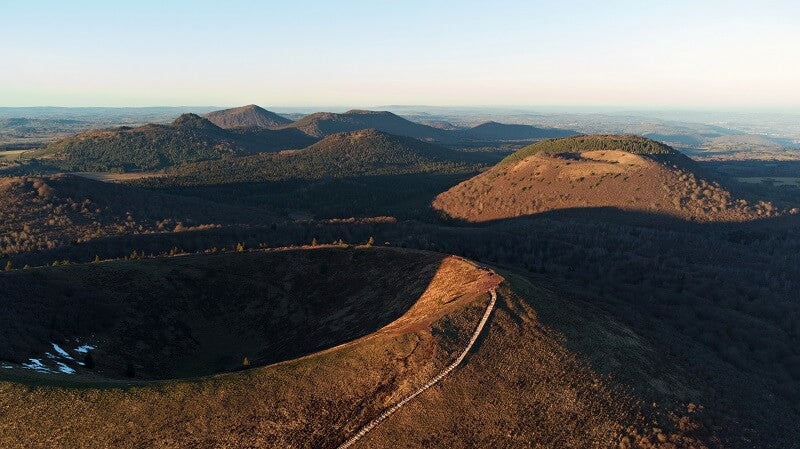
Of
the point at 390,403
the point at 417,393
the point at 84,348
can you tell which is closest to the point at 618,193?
the point at 417,393

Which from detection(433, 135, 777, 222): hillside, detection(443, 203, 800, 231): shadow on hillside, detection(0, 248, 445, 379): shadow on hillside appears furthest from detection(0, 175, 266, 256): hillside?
detection(443, 203, 800, 231): shadow on hillside

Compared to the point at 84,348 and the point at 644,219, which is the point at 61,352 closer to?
the point at 84,348

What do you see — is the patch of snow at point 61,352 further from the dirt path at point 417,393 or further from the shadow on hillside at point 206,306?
the dirt path at point 417,393

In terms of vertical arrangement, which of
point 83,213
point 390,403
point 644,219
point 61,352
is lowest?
point 644,219

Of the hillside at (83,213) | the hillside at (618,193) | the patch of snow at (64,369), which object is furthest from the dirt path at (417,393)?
the hillside at (618,193)

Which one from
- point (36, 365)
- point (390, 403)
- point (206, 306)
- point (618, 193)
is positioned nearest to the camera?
point (390, 403)

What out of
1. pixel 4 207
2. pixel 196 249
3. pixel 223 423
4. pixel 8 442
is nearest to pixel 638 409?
pixel 223 423
